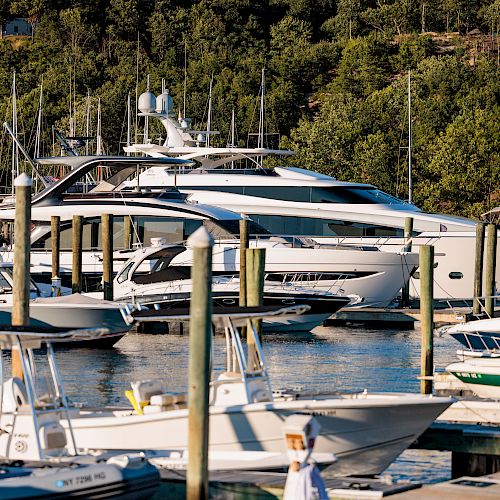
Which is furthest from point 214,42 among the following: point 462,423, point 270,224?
point 462,423

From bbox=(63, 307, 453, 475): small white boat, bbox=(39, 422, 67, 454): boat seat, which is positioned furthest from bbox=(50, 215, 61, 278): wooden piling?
bbox=(39, 422, 67, 454): boat seat

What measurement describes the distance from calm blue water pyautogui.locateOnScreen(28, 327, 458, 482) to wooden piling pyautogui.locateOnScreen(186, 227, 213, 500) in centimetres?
914

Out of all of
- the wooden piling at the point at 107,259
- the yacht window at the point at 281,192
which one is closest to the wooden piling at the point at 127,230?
the wooden piling at the point at 107,259

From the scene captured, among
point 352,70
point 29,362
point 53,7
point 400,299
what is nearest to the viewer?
point 29,362

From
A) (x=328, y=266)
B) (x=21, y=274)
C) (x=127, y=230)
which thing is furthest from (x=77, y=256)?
(x=21, y=274)

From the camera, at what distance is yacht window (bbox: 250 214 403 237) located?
37625mm

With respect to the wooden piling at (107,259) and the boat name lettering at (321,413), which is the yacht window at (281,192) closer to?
the wooden piling at (107,259)

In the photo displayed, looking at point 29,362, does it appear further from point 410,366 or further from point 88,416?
point 410,366

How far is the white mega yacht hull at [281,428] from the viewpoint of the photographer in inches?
603

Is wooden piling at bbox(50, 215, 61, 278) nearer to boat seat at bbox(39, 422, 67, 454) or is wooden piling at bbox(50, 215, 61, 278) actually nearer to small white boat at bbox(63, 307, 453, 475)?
small white boat at bbox(63, 307, 453, 475)

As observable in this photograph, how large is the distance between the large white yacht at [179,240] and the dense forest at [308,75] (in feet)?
94.4

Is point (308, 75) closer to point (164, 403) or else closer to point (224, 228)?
point (224, 228)

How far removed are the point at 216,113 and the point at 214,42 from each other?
2887 centimetres

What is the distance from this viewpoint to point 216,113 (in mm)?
83188
